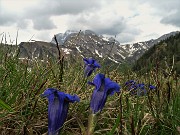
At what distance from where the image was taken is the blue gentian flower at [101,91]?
2123mm

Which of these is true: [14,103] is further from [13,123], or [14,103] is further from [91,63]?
[91,63]

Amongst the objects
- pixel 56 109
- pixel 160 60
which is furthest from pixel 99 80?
pixel 160 60

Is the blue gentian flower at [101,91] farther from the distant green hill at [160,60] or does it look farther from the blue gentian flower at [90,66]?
the blue gentian flower at [90,66]

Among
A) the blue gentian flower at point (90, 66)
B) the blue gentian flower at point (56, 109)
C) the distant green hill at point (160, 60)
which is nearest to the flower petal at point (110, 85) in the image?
the blue gentian flower at point (56, 109)

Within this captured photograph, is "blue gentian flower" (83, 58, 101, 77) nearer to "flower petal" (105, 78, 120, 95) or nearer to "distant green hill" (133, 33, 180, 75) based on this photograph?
"distant green hill" (133, 33, 180, 75)

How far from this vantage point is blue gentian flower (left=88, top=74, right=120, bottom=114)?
212 cm

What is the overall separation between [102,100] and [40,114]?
1252 mm

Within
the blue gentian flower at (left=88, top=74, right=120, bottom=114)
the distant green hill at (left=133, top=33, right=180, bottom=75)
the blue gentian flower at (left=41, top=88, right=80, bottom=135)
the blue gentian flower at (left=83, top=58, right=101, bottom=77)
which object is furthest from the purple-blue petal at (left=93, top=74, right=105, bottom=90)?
the blue gentian flower at (left=83, top=58, right=101, bottom=77)

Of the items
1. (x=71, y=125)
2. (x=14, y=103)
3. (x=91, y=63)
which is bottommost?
(x=71, y=125)

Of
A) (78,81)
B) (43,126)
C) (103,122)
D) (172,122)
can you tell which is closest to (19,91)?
(43,126)

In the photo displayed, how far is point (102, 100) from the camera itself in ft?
7.02

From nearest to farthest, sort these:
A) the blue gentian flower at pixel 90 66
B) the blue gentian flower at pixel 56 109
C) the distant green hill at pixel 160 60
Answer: the blue gentian flower at pixel 56 109
the distant green hill at pixel 160 60
the blue gentian flower at pixel 90 66

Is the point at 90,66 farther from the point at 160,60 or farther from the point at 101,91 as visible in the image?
the point at 101,91

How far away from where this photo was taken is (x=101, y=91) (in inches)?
85.1
